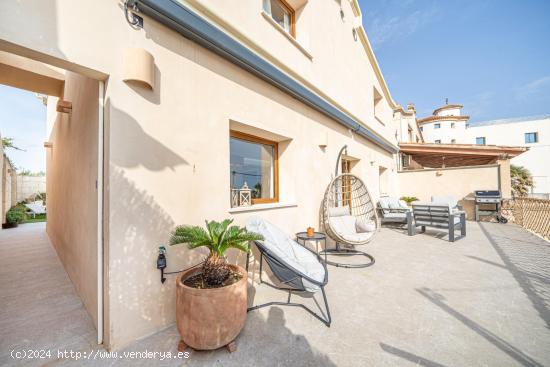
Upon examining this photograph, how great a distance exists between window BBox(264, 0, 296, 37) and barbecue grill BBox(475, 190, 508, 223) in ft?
28.8

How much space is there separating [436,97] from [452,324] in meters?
36.4

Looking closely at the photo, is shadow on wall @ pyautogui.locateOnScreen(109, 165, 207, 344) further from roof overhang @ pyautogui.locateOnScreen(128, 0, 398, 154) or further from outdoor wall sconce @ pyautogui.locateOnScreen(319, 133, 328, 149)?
outdoor wall sconce @ pyautogui.locateOnScreen(319, 133, 328, 149)

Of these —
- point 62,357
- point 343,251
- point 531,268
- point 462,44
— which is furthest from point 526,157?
point 62,357

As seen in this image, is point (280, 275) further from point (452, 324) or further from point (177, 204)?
point (452, 324)

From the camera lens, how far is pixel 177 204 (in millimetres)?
2334

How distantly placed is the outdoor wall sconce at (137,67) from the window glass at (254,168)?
147cm

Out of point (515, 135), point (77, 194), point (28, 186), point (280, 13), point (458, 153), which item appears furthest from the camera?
point (515, 135)

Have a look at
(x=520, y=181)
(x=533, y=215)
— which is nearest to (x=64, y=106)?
(x=533, y=215)

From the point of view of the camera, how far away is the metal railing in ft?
19.5

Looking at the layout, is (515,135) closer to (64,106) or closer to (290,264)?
(290,264)

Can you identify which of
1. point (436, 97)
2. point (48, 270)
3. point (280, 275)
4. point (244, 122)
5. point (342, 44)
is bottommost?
point (48, 270)

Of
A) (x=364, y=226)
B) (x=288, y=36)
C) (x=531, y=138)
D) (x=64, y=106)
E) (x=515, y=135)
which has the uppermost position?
(x=515, y=135)

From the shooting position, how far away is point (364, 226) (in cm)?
435

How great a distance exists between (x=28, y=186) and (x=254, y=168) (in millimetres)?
16257
